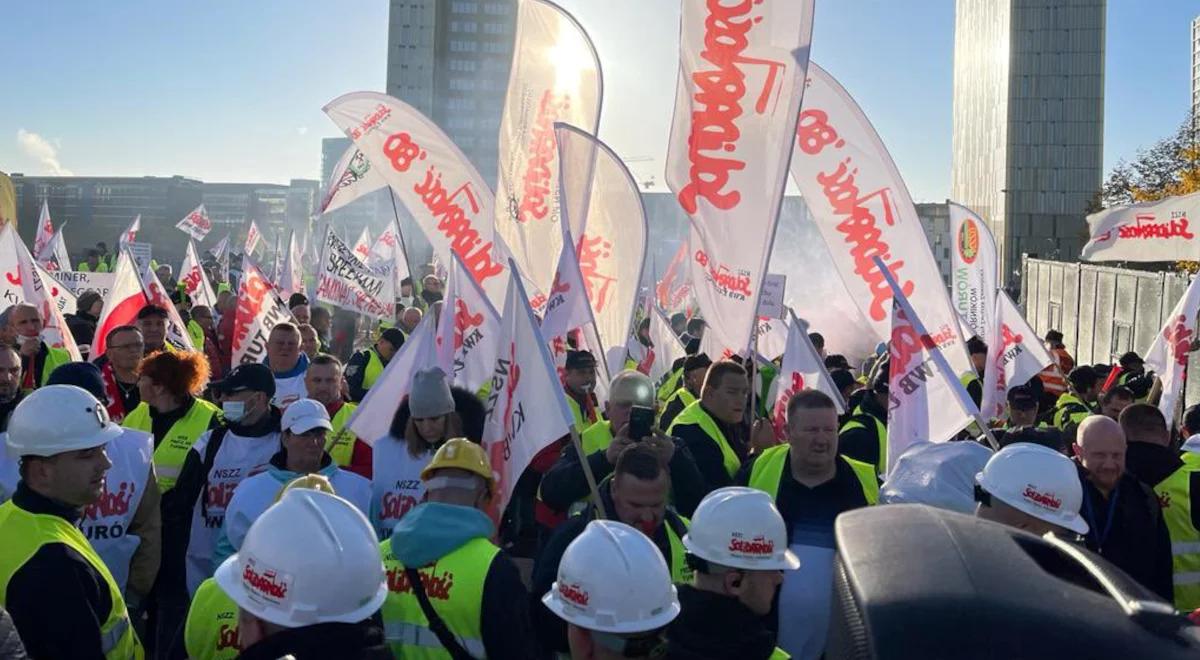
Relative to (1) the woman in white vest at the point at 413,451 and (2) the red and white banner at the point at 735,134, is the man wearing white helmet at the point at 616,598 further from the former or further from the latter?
(2) the red and white banner at the point at 735,134

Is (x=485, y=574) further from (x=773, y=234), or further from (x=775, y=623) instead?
(x=773, y=234)

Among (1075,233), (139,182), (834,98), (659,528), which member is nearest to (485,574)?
(659,528)

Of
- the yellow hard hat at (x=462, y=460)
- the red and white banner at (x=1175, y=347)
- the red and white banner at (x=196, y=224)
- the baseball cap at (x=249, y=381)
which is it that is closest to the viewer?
the yellow hard hat at (x=462, y=460)

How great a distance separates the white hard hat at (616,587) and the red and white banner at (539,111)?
19.7 ft

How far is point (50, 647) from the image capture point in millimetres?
3086

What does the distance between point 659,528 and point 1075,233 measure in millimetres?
90971

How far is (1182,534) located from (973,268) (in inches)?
280

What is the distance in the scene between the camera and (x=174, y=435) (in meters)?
5.60

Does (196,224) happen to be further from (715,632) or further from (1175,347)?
(715,632)

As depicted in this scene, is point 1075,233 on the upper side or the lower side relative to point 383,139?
upper

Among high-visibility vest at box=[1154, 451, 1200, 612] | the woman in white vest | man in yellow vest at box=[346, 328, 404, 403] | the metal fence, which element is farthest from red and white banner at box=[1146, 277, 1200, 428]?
man in yellow vest at box=[346, 328, 404, 403]

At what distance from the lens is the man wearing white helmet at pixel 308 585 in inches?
94.8

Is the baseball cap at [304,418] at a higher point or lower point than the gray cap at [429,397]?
lower

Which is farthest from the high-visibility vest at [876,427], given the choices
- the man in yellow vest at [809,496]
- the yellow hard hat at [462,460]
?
the yellow hard hat at [462,460]
